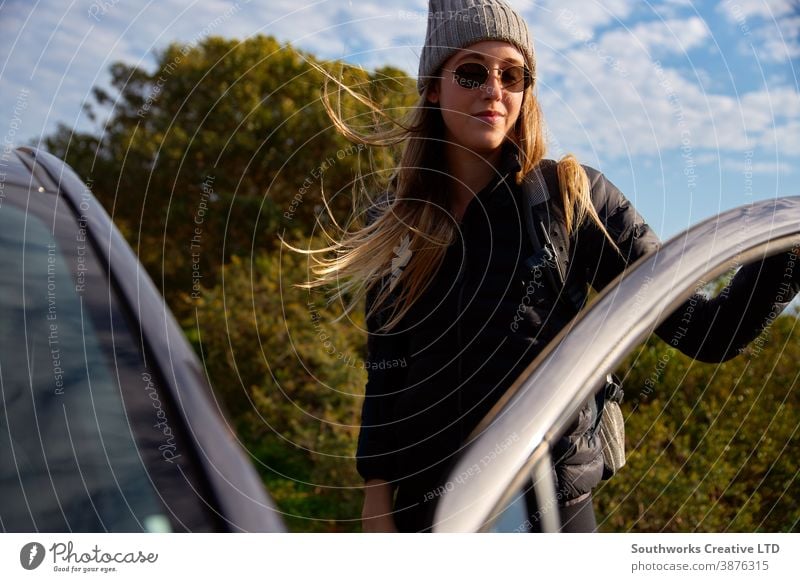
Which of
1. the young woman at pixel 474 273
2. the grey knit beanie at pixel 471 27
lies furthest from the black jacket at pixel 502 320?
the grey knit beanie at pixel 471 27

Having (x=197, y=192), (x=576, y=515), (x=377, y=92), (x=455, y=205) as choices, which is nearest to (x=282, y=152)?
(x=197, y=192)

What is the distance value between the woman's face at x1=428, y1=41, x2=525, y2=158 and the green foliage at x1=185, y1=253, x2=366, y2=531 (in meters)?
2.06

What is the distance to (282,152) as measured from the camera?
215 inches

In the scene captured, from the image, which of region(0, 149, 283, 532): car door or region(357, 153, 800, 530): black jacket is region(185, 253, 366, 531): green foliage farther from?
region(0, 149, 283, 532): car door

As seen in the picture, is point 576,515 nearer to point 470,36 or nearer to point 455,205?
point 455,205

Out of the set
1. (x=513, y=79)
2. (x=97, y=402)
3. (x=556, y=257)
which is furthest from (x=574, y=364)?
(x=513, y=79)

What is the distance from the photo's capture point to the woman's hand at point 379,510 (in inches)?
69.1

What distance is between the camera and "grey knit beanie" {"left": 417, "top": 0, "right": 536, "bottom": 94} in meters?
1.63

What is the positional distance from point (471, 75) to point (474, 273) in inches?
16.0

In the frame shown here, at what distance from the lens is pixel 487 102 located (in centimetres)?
164

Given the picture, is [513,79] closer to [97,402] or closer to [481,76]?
[481,76]

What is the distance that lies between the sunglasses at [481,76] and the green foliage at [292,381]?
81.9 inches

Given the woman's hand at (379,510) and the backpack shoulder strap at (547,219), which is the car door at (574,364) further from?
the woman's hand at (379,510)
